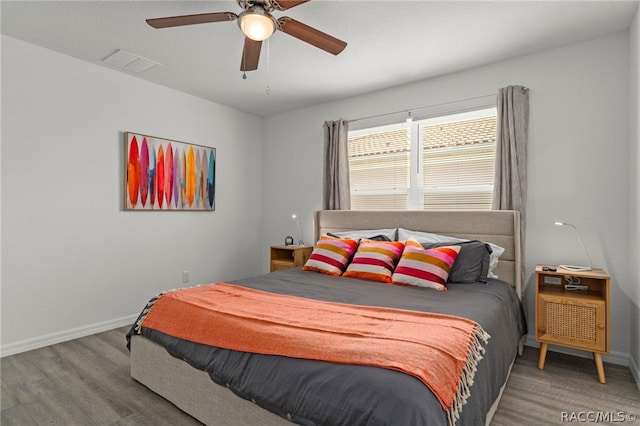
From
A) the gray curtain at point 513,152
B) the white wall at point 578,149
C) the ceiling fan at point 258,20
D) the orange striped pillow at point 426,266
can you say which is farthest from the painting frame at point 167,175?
the gray curtain at point 513,152

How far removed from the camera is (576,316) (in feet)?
8.21

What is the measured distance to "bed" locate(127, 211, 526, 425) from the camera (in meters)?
1.27

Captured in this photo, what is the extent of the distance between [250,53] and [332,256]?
185 centimetres

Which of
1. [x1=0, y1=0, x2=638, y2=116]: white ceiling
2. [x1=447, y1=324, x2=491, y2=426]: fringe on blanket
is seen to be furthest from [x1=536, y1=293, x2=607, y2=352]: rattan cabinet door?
[x1=0, y1=0, x2=638, y2=116]: white ceiling

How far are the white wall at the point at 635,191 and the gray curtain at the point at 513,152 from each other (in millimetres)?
713

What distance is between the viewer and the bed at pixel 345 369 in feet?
4.16

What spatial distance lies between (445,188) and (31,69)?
157 inches

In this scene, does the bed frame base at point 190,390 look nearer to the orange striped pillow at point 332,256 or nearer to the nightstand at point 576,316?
the orange striped pillow at point 332,256

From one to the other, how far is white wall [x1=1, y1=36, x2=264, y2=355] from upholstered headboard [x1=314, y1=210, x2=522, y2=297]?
6.78ft

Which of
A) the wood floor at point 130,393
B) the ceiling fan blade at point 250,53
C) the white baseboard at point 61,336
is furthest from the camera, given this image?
the white baseboard at point 61,336

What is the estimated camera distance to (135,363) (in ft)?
7.82

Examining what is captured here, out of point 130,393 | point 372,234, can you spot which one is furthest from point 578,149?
point 130,393

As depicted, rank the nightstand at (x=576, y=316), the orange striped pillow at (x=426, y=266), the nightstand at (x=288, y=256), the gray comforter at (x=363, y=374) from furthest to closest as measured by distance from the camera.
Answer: the nightstand at (x=288, y=256) → the orange striped pillow at (x=426, y=266) → the nightstand at (x=576, y=316) → the gray comforter at (x=363, y=374)

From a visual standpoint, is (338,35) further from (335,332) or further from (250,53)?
(335,332)
